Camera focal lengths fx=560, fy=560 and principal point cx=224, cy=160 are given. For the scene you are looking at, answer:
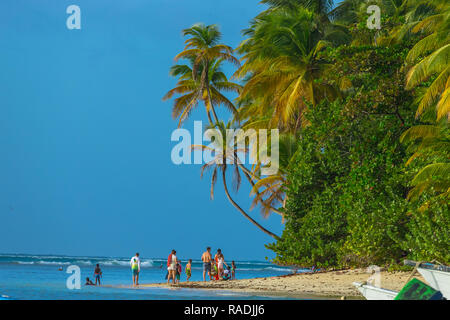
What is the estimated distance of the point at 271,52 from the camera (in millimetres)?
23578

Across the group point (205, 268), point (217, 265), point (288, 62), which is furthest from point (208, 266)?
point (288, 62)

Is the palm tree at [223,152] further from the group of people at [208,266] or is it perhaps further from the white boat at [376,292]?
the white boat at [376,292]

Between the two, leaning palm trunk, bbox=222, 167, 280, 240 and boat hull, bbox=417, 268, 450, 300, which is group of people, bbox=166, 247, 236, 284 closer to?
leaning palm trunk, bbox=222, 167, 280, 240

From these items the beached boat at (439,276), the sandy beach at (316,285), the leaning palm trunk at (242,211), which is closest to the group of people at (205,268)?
the sandy beach at (316,285)

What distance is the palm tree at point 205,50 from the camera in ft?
100

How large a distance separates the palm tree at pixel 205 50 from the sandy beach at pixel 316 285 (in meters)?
12.9

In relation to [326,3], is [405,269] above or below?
below

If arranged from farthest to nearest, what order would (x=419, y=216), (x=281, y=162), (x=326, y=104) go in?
(x=281, y=162) → (x=326, y=104) → (x=419, y=216)

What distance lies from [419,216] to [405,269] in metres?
1.99

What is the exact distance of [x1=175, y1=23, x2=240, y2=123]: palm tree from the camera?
3059cm

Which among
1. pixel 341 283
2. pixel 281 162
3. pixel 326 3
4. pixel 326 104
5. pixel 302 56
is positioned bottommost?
pixel 341 283

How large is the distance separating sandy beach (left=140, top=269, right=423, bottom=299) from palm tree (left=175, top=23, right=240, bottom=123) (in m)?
12.9
